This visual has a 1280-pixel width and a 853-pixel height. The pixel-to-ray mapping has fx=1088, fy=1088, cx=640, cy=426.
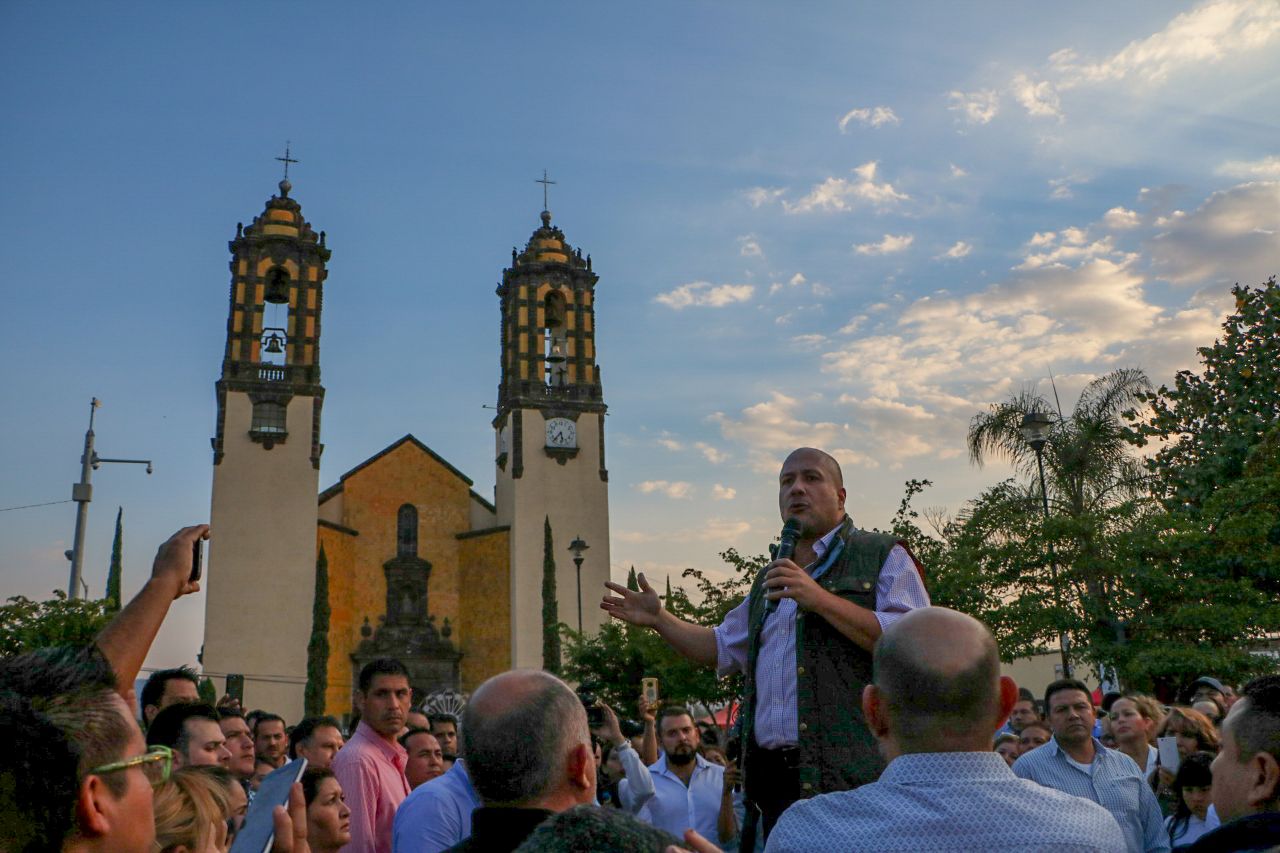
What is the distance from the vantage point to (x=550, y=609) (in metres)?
45.4

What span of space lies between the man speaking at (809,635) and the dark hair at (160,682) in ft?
12.8

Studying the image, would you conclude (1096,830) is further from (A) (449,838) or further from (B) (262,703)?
(B) (262,703)

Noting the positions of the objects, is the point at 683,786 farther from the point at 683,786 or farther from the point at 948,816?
the point at 948,816

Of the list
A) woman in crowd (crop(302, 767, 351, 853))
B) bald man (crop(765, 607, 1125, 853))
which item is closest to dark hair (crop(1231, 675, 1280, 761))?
bald man (crop(765, 607, 1125, 853))

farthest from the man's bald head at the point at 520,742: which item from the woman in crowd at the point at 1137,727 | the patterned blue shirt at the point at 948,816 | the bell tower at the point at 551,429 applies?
the bell tower at the point at 551,429

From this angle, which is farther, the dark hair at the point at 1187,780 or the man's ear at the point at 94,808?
the dark hair at the point at 1187,780

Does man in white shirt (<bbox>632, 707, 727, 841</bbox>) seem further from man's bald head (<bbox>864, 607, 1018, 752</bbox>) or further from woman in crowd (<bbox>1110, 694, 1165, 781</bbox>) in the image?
man's bald head (<bbox>864, 607, 1018, 752</bbox>)

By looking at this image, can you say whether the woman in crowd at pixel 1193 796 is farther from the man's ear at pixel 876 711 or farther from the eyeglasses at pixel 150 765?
the eyeglasses at pixel 150 765

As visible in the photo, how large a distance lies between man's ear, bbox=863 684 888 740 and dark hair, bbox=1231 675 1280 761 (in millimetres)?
1265

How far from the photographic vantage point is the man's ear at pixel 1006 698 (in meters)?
2.55

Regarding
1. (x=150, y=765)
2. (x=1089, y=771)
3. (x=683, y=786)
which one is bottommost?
(x=683, y=786)

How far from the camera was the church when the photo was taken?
43.3 m

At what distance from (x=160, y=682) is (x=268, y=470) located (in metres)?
39.6

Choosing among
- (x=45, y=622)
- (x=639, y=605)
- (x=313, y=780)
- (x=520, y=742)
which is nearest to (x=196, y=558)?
(x=520, y=742)
